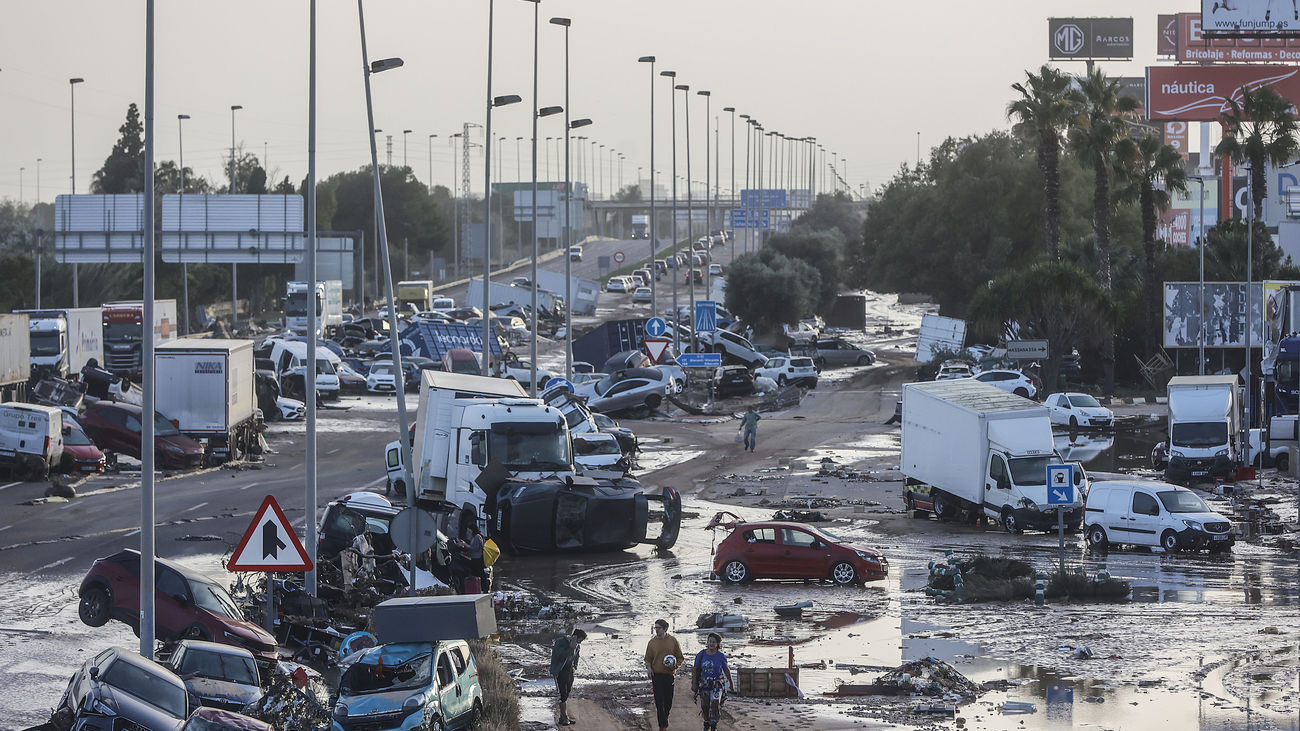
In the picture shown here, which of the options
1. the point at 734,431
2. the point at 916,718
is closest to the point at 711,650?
the point at 916,718

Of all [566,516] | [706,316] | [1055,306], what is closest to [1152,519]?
[566,516]

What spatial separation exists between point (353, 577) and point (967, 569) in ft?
32.8

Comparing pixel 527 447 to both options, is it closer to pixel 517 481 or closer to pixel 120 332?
pixel 517 481

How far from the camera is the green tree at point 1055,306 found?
5825cm

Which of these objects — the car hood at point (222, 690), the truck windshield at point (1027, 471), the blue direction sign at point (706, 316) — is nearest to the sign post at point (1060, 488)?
the truck windshield at point (1027, 471)

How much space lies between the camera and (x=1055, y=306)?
5841 cm

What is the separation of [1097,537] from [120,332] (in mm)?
45030

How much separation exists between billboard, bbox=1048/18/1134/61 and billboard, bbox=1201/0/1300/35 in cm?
5084

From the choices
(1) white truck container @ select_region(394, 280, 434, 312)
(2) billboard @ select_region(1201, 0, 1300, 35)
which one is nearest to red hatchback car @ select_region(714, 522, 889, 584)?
(2) billboard @ select_region(1201, 0, 1300, 35)

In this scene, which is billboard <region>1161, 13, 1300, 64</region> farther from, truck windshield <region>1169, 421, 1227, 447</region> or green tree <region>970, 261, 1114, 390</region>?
truck windshield <region>1169, 421, 1227, 447</region>

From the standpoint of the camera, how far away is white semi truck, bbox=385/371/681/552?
28.0 meters

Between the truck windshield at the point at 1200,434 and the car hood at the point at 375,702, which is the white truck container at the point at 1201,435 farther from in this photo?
the car hood at the point at 375,702

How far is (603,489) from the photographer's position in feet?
93.3

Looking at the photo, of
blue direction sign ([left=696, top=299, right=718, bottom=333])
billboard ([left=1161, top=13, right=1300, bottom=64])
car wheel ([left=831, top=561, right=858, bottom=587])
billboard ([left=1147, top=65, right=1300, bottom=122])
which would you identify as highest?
billboard ([left=1161, top=13, right=1300, bottom=64])
